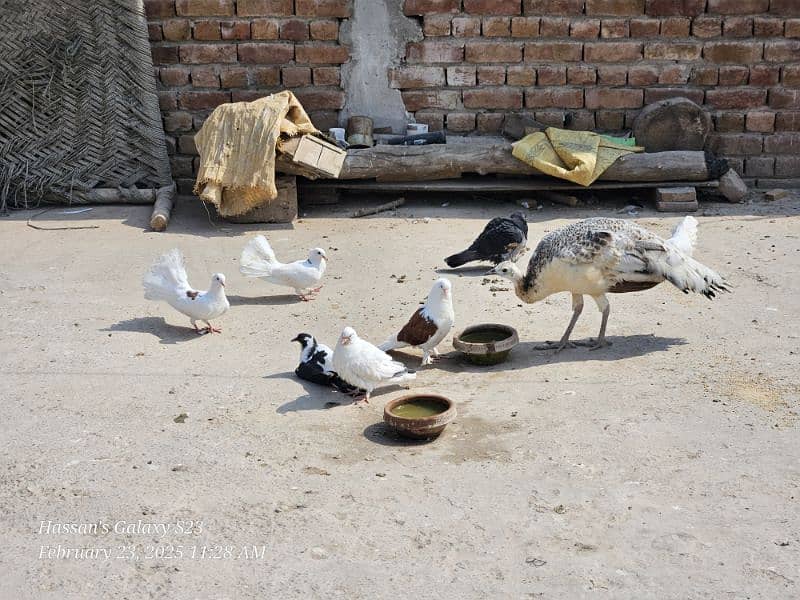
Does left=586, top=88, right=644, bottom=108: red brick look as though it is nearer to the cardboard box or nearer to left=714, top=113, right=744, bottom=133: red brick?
left=714, top=113, right=744, bottom=133: red brick

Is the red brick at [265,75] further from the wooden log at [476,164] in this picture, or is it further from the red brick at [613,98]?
the red brick at [613,98]

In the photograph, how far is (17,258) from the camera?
7.87m

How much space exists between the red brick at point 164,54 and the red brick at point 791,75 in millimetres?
6361

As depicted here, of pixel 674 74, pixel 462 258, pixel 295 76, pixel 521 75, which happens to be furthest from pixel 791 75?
pixel 295 76

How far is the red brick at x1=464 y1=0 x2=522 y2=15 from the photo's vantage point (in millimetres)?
9445

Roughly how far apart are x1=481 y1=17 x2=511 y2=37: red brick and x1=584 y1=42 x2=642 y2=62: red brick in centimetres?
85

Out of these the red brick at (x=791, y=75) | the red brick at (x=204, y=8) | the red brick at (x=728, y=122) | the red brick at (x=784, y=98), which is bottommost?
the red brick at (x=728, y=122)

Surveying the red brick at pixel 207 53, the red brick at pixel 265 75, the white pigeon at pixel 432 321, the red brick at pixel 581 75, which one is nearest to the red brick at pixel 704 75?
the red brick at pixel 581 75

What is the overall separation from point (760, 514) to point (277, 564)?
2.09 meters

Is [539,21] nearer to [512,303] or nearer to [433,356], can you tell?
[512,303]

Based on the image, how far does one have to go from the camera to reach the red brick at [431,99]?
384 inches

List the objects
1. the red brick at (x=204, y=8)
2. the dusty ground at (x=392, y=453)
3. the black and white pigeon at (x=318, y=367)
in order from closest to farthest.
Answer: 1. the dusty ground at (x=392, y=453)
2. the black and white pigeon at (x=318, y=367)
3. the red brick at (x=204, y=8)

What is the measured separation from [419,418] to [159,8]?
6396 mm

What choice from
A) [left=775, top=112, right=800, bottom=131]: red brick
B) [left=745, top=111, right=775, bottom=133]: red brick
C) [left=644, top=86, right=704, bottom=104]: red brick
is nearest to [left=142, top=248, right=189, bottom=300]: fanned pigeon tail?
[left=644, top=86, right=704, bottom=104]: red brick
